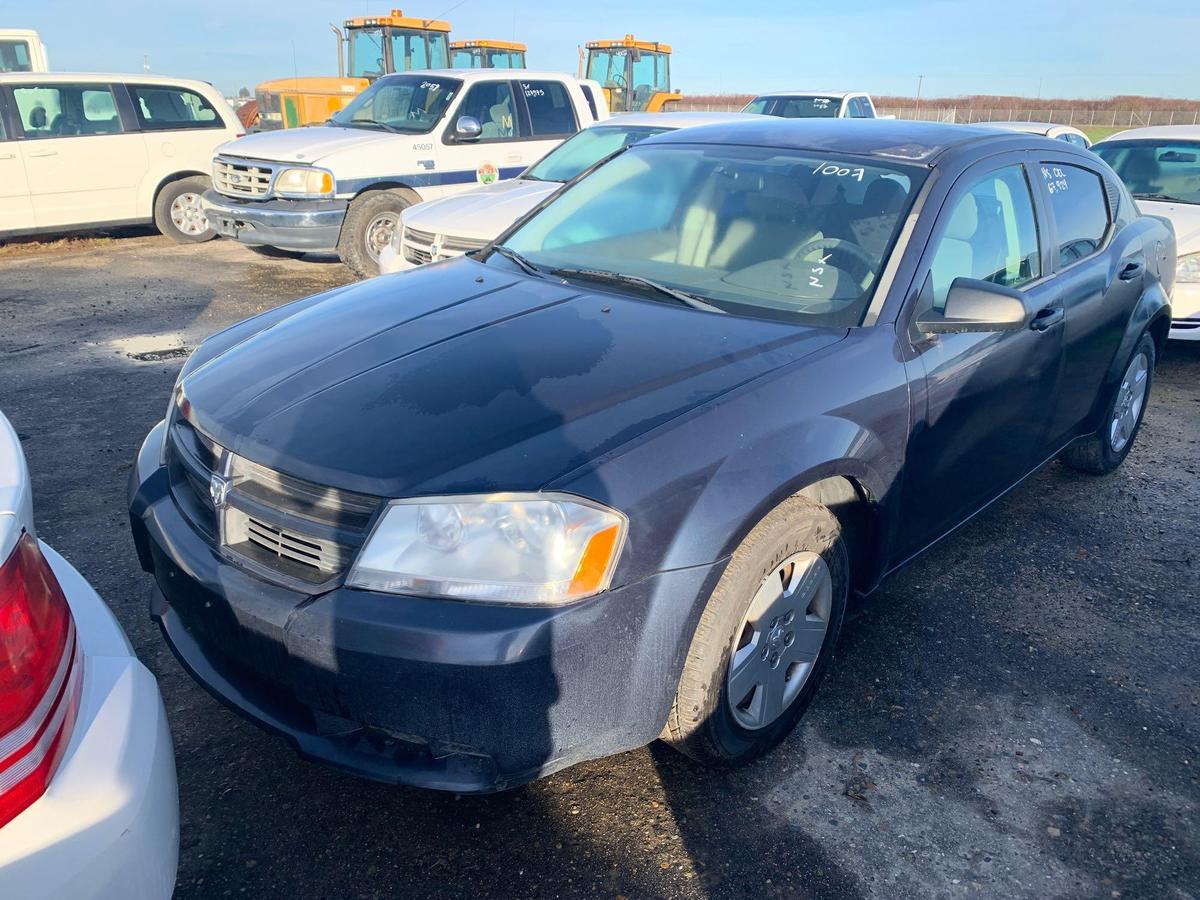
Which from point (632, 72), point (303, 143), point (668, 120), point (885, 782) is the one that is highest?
point (632, 72)

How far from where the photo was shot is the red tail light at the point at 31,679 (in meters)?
1.31

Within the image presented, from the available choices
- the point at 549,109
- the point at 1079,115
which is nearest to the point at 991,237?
the point at 549,109

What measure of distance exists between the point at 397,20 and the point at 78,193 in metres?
7.91

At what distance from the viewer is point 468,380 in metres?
2.47

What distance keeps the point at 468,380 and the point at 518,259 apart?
1.19 meters

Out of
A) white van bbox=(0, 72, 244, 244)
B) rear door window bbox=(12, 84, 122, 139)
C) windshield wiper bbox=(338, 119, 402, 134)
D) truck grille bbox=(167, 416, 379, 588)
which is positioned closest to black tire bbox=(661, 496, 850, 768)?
truck grille bbox=(167, 416, 379, 588)

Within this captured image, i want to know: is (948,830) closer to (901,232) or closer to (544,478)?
(544,478)

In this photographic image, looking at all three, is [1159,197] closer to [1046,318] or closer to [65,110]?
[1046,318]

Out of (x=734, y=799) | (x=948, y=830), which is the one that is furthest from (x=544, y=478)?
(x=948, y=830)

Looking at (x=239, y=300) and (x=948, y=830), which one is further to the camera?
(x=239, y=300)

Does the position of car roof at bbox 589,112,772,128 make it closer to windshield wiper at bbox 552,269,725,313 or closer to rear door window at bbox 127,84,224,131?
windshield wiper at bbox 552,269,725,313

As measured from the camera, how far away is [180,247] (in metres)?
11.1

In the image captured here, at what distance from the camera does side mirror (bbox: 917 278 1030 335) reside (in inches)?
111

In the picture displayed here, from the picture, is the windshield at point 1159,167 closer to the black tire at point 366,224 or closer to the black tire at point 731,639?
the black tire at point 366,224
